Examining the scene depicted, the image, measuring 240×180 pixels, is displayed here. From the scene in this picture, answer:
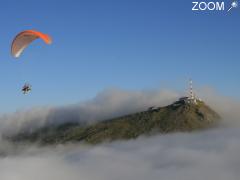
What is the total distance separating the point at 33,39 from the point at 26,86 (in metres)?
14.7

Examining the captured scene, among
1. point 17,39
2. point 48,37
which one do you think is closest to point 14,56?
point 17,39

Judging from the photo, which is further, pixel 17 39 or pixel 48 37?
pixel 17 39

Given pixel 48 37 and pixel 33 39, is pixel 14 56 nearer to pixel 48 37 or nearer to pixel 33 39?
pixel 33 39

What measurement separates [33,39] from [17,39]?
4707 mm

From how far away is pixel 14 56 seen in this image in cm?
12231

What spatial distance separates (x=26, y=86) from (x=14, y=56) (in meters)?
10.7

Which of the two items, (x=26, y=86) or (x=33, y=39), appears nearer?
(x=26, y=86)

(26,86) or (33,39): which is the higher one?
(33,39)

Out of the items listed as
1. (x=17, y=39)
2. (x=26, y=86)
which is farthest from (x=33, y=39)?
(x=26, y=86)

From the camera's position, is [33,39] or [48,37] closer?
[48,37]

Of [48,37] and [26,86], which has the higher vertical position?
[48,37]

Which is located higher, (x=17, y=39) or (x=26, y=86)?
(x=17, y=39)

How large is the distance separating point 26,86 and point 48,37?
46.5 feet

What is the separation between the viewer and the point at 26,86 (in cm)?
11631
